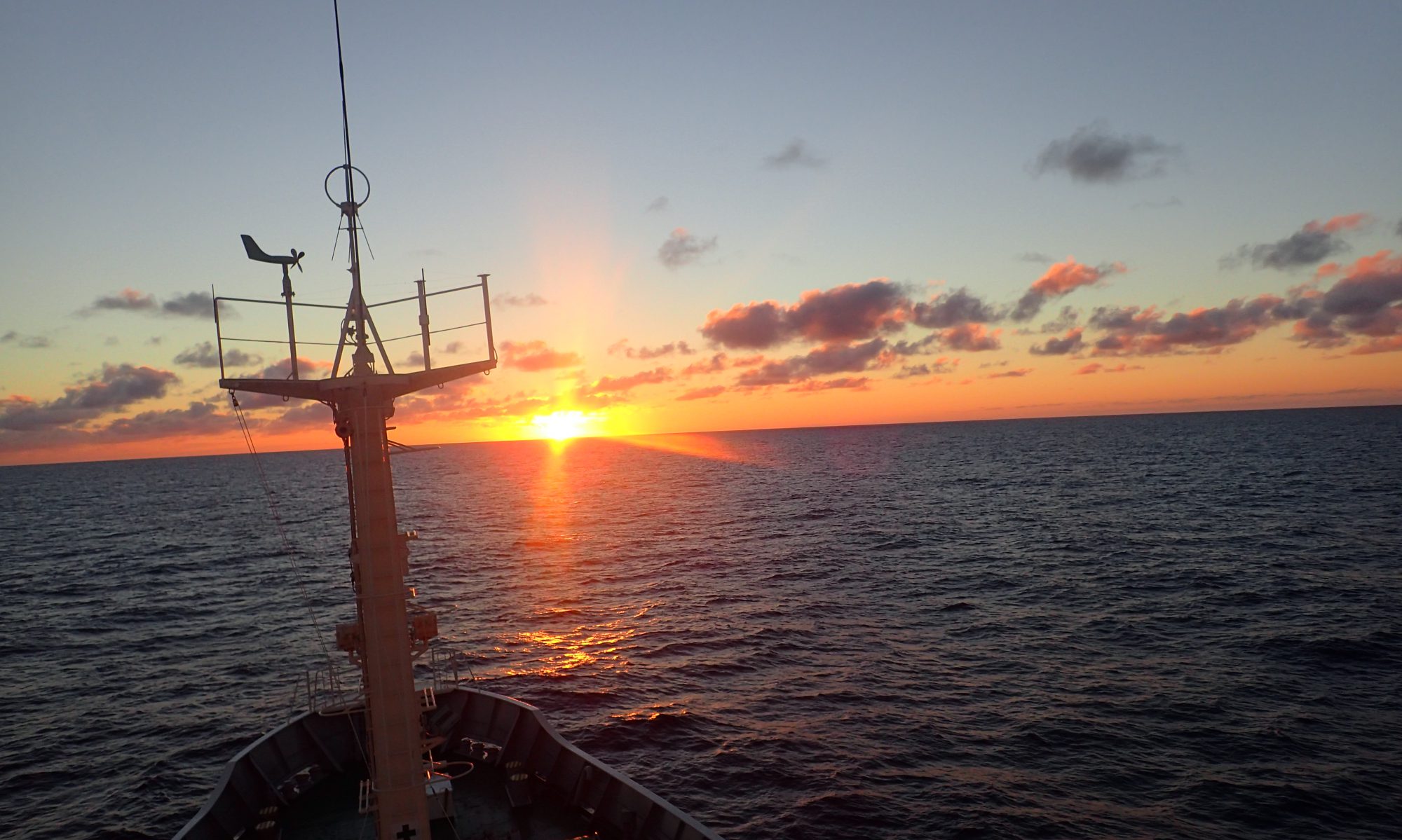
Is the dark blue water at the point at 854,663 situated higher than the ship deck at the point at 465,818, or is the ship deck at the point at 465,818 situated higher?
the ship deck at the point at 465,818

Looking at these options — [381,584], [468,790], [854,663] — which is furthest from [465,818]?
[854,663]

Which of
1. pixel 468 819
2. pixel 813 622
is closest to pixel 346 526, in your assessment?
pixel 813 622

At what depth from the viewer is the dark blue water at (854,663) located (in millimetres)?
25859

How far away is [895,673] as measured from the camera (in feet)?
122

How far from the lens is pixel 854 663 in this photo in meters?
39.0

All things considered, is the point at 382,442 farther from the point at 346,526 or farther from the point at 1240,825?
the point at 346,526

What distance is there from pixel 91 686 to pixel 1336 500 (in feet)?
374

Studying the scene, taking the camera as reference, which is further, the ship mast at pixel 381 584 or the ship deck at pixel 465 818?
the ship deck at pixel 465 818

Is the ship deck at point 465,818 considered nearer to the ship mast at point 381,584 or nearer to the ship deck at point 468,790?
the ship deck at point 468,790

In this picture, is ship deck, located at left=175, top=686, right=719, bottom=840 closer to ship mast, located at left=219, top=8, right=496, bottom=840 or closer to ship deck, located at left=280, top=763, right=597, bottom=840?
ship deck, located at left=280, top=763, right=597, bottom=840

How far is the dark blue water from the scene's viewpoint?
25.9m

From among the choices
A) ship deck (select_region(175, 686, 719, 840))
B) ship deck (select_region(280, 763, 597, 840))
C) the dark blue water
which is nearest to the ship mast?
ship deck (select_region(175, 686, 719, 840))

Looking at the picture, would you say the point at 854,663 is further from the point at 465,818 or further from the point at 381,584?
the point at 381,584

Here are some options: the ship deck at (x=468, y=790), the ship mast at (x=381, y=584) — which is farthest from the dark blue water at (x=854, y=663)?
the ship mast at (x=381, y=584)
